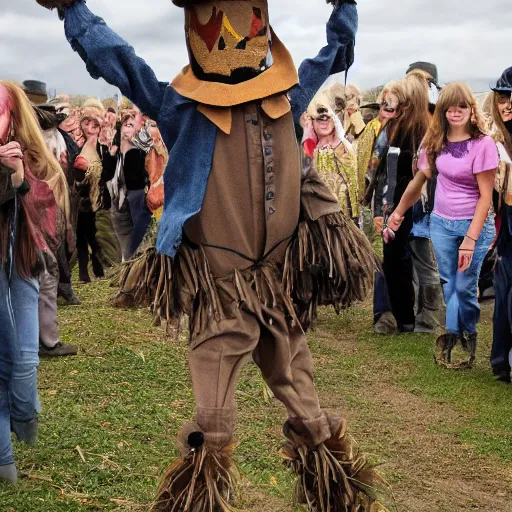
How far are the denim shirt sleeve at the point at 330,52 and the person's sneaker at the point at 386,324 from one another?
511 cm

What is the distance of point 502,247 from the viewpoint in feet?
22.7

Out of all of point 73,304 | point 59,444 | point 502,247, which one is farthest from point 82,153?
point 59,444

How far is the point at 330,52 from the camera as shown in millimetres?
3916

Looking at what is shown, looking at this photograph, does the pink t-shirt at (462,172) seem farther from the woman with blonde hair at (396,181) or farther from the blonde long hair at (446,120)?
the woman with blonde hair at (396,181)

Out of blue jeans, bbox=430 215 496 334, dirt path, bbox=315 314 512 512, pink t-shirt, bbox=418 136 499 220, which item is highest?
pink t-shirt, bbox=418 136 499 220

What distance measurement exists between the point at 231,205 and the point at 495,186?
3.77m

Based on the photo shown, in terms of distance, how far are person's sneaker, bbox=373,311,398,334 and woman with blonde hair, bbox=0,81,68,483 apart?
4415 mm

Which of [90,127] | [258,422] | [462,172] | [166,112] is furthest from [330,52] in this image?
[90,127]

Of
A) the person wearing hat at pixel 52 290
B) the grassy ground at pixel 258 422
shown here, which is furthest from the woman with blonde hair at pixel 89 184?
the grassy ground at pixel 258 422

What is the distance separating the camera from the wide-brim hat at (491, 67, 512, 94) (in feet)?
22.2

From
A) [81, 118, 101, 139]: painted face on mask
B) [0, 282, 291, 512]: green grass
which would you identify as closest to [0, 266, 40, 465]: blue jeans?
[0, 282, 291, 512]: green grass

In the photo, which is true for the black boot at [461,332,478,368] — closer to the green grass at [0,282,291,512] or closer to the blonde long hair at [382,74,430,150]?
the green grass at [0,282,291,512]

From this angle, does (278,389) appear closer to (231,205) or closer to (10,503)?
(231,205)

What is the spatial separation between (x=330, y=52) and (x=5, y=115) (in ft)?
5.65
